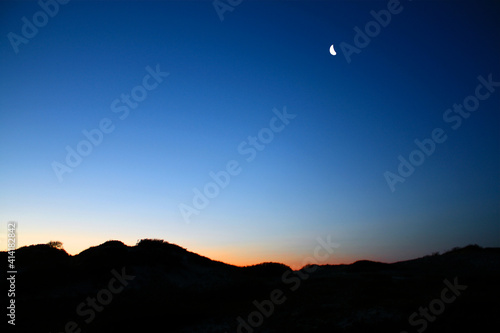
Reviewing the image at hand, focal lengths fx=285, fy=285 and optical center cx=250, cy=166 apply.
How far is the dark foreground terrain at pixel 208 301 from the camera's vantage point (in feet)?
38.8

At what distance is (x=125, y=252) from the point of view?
2395 centimetres

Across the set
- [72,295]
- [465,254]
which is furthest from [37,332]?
[465,254]

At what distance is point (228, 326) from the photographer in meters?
13.4

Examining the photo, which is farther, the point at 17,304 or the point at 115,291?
the point at 115,291

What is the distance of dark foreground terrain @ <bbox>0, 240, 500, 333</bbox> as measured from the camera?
11.8m

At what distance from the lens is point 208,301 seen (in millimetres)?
17859

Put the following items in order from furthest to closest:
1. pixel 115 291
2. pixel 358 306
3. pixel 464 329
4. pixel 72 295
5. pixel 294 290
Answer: pixel 294 290 < pixel 115 291 < pixel 72 295 < pixel 358 306 < pixel 464 329

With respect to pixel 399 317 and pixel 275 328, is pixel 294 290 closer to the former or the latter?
pixel 275 328

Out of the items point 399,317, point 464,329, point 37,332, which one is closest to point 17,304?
point 37,332

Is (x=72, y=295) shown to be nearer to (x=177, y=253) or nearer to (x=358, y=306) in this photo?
(x=177, y=253)

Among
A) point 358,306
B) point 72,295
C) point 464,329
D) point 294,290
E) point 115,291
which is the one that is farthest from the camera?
point 294,290

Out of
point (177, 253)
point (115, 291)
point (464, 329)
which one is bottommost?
point (464, 329)

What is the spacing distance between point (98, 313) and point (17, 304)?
169 inches

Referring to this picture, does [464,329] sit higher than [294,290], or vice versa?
[294,290]
